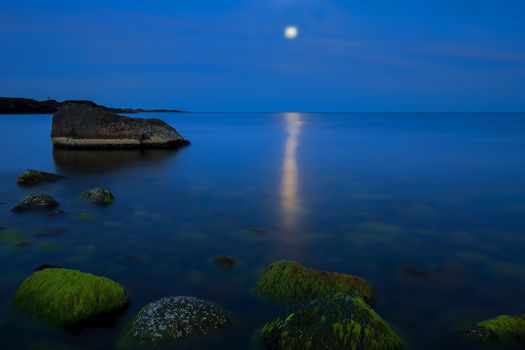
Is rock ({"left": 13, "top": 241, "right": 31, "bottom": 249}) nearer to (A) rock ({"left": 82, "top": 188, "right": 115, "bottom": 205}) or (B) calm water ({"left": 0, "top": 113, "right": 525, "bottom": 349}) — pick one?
(B) calm water ({"left": 0, "top": 113, "right": 525, "bottom": 349})

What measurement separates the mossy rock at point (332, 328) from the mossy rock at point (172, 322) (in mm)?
777

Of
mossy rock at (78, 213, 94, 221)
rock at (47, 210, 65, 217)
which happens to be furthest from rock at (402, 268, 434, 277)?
rock at (47, 210, 65, 217)

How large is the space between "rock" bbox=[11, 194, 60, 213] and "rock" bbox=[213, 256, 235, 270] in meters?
6.20

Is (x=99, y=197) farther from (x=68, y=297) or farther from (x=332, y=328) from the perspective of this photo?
(x=332, y=328)

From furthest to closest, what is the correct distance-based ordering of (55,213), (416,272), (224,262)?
(55,213) < (224,262) < (416,272)

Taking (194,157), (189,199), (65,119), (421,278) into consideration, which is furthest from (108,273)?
(65,119)

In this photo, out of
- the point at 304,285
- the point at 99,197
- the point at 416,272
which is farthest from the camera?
the point at 99,197

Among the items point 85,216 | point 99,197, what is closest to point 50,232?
point 85,216

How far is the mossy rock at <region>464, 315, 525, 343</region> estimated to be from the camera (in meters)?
5.33

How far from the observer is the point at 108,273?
293 inches

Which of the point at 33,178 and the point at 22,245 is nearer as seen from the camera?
the point at 22,245

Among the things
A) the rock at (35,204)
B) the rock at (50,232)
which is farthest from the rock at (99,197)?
the rock at (50,232)

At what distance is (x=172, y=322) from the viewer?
212 inches

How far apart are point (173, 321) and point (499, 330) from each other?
4.20 metres
